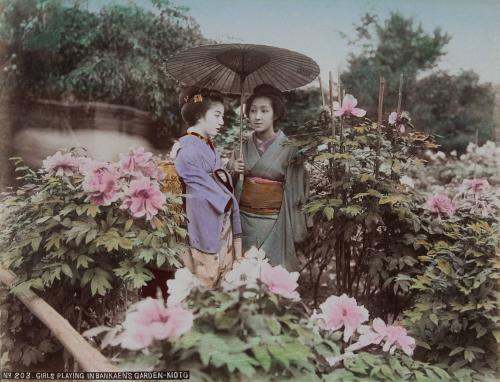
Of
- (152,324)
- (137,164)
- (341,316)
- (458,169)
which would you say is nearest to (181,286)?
(152,324)

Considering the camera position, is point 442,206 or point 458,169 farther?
point 458,169

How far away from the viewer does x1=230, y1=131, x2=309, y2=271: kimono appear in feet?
8.20

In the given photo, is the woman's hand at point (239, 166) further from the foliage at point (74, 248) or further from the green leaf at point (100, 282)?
the green leaf at point (100, 282)

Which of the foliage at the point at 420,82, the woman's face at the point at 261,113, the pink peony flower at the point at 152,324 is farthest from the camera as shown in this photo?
the foliage at the point at 420,82

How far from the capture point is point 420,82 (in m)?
3.32

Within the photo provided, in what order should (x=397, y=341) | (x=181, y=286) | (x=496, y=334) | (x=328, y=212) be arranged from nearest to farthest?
1. (x=181, y=286)
2. (x=397, y=341)
3. (x=496, y=334)
4. (x=328, y=212)

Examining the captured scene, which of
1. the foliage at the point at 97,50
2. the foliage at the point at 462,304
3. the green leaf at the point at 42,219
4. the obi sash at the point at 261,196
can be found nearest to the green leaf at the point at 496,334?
the foliage at the point at 462,304

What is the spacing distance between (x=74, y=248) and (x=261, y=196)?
1.00m

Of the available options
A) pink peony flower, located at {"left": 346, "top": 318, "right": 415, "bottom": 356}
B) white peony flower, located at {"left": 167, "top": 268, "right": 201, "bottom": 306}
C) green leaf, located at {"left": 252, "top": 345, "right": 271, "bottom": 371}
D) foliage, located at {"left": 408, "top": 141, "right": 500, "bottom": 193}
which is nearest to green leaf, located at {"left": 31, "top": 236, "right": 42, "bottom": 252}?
white peony flower, located at {"left": 167, "top": 268, "right": 201, "bottom": 306}

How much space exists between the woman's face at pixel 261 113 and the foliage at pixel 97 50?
549 mm

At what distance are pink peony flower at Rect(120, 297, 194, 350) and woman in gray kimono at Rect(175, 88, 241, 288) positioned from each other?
118 centimetres

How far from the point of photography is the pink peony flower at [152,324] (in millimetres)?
1055

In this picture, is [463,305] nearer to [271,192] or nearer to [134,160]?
[271,192]

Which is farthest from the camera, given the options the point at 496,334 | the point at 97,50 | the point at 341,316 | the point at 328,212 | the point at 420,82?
the point at 420,82
